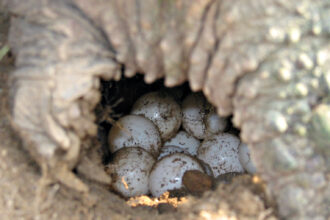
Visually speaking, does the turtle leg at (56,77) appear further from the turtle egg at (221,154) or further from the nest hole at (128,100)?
the turtle egg at (221,154)

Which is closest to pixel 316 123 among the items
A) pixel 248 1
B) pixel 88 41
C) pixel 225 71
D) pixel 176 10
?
pixel 225 71

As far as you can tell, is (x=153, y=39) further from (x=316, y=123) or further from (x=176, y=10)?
(x=316, y=123)

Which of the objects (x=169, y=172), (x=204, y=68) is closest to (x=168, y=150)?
(x=169, y=172)

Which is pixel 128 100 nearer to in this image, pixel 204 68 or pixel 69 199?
pixel 69 199

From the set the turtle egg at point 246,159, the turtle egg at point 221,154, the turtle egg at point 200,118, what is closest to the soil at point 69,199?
the turtle egg at point 246,159

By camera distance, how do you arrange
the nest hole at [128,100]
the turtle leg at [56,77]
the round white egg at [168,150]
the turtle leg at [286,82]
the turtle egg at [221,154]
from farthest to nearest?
1. the round white egg at [168,150]
2. the turtle egg at [221,154]
3. the nest hole at [128,100]
4. the turtle leg at [56,77]
5. the turtle leg at [286,82]

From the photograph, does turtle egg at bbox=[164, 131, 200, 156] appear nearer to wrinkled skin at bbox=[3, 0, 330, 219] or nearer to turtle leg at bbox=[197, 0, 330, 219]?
wrinkled skin at bbox=[3, 0, 330, 219]

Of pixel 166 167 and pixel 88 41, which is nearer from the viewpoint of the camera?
pixel 88 41
